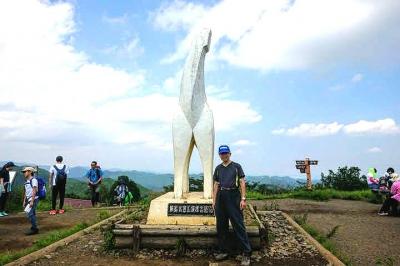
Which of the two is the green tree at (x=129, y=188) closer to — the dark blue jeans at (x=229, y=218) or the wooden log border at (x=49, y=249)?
the wooden log border at (x=49, y=249)

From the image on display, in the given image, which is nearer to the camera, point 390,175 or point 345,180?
point 390,175

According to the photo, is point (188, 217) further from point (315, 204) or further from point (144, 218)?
point (315, 204)

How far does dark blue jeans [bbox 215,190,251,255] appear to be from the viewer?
6.02 meters

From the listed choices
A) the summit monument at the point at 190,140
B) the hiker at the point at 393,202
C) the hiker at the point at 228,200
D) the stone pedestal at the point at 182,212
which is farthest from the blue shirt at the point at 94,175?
the hiker at the point at 393,202

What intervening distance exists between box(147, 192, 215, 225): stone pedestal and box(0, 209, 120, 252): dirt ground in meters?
2.39

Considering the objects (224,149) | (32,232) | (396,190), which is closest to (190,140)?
(224,149)

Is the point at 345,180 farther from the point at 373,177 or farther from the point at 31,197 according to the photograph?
the point at 31,197

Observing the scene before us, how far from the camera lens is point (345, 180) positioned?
62.2 ft

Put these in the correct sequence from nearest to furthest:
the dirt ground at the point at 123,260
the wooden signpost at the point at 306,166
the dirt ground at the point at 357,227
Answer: the dirt ground at the point at 123,260 → the dirt ground at the point at 357,227 → the wooden signpost at the point at 306,166

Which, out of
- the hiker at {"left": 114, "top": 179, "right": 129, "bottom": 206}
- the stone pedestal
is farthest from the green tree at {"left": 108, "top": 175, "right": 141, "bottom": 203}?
the stone pedestal

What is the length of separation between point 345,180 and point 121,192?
10955 mm

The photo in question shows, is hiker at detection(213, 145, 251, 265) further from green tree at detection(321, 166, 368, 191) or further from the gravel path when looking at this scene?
green tree at detection(321, 166, 368, 191)

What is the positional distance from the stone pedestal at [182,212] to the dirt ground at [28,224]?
2.39 metres

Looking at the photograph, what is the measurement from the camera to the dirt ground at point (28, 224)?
748 centimetres
